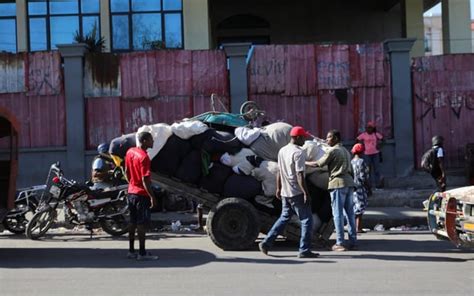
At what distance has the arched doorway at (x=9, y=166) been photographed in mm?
9155

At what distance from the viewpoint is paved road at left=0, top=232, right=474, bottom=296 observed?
692cm

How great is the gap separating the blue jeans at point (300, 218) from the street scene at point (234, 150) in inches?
1.1

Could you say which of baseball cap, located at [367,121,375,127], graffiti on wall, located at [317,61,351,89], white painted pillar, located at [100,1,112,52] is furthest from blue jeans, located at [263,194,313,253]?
white painted pillar, located at [100,1,112,52]

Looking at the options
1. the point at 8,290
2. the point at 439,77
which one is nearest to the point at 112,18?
the point at 439,77

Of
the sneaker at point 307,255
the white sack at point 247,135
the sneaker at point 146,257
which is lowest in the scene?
the sneaker at point 307,255

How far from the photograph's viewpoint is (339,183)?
931cm

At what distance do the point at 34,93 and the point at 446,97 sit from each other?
10713mm

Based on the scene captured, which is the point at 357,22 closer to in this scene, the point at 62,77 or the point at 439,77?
the point at 439,77

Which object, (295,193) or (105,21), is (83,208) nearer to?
(295,193)

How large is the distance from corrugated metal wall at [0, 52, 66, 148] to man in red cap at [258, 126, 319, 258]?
8833 mm

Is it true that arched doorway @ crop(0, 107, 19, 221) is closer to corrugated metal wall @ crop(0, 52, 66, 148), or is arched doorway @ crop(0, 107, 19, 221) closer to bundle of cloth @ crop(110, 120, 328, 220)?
bundle of cloth @ crop(110, 120, 328, 220)

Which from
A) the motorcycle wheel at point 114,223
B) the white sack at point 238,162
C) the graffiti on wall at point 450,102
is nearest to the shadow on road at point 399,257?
the white sack at point 238,162

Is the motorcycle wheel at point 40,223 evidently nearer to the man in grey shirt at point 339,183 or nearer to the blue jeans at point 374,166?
the man in grey shirt at point 339,183

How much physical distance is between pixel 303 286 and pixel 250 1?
2035cm
